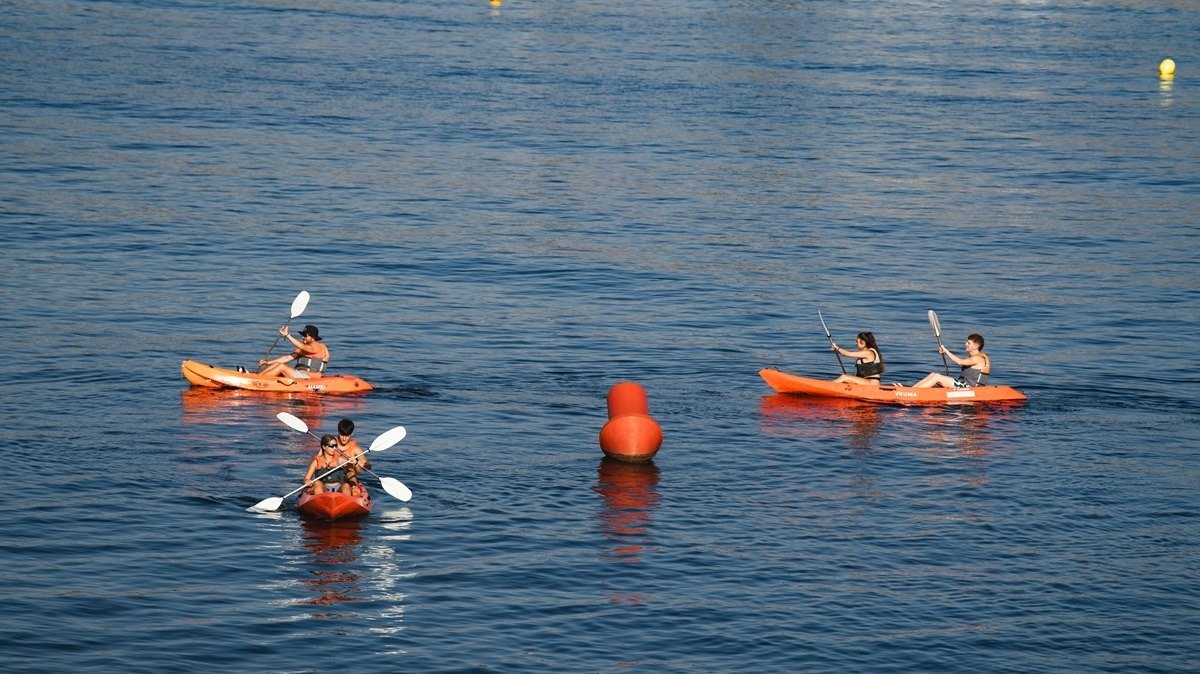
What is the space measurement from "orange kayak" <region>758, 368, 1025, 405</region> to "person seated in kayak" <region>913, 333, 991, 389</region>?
0.18 metres

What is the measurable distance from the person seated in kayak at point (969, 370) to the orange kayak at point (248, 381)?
34.0ft

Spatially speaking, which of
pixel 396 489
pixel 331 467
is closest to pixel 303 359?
pixel 331 467

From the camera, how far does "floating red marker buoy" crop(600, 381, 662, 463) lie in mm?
24906

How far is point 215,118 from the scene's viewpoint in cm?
5475

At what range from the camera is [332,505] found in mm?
22141

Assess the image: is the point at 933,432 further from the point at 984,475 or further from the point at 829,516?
the point at 829,516

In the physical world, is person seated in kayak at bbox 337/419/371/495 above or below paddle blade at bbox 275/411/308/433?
below

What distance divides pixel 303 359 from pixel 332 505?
753 cm

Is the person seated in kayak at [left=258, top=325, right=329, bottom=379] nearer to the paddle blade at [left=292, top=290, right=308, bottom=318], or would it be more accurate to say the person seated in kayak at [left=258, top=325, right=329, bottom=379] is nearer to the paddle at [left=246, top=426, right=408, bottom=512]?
the paddle blade at [left=292, top=290, right=308, bottom=318]

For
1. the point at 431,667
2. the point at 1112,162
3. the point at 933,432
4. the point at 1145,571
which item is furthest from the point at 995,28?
the point at 431,667

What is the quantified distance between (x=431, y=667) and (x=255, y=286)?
19800mm

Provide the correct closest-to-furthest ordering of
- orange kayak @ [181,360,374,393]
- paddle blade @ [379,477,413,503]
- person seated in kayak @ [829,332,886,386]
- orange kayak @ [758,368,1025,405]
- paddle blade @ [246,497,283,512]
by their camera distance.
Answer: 1. paddle blade @ [246,497,283,512]
2. paddle blade @ [379,477,413,503]
3. orange kayak @ [181,360,374,393]
4. orange kayak @ [758,368,1025,405]
5. person seated in kayak @ [829,332,886,386]

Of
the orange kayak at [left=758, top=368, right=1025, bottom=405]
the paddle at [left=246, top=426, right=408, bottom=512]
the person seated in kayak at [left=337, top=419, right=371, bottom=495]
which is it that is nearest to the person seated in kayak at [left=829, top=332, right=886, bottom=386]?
the orange kayak at [left=758, top=368, right=1025, bottom=405]

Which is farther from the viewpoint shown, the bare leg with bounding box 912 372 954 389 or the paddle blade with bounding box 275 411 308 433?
the bare leg with bounding box 912 372 954 389
